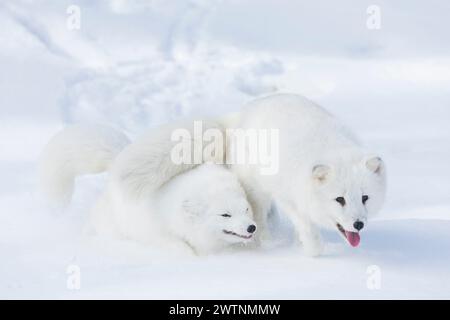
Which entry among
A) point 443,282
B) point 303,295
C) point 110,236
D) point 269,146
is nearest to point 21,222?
point 110,236

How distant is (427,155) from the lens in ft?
24.7

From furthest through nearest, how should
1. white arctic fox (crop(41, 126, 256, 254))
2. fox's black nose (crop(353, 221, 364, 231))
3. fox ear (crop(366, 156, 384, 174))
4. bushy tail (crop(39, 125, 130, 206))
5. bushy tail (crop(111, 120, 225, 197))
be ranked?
bushy tail (crop(39, 125, 130, 206)), bushy tail (crop(111, 120, 225, 197)), white arctic fox (crop(41, 126, 256, 254)), fox ear (crop(366, 156, 384, 174)), fox's black nose (crop(353, 221, 364, 231))

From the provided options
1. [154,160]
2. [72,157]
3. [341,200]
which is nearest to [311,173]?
[341,200]

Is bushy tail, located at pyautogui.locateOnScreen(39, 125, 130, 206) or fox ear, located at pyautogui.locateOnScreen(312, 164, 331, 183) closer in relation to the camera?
fox ear, located at pyautogui.locateOnScreen(312, 164, 331, 183)

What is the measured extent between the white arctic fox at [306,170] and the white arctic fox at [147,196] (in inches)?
4.3

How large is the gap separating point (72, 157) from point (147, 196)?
2.52 ft

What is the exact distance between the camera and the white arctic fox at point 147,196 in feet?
15.3

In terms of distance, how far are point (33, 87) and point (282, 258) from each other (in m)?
5.68

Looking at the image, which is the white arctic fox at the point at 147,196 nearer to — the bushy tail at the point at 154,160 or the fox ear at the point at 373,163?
the bushy tail at the point at 154,160

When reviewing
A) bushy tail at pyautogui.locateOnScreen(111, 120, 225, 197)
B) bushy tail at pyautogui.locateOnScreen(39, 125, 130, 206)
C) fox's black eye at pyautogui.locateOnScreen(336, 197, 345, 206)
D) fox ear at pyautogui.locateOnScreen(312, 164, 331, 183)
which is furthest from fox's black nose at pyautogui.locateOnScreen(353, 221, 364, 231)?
bushy tail at pyautogui.locateOnScreen(39, 125, 130, 206)

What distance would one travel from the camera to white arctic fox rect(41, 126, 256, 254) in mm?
4660

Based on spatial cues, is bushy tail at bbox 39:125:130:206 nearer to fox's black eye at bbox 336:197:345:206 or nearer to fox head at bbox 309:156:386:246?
fox head at bbox 309:156:386:246

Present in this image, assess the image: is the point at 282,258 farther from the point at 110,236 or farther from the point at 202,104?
the point at 202,104

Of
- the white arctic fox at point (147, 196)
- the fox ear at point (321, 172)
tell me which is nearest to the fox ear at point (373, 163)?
the fox ear at point (321, 172)
